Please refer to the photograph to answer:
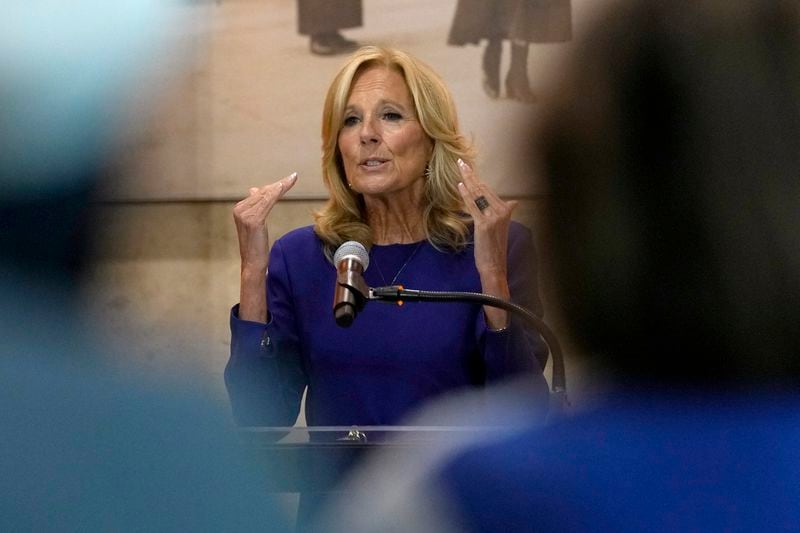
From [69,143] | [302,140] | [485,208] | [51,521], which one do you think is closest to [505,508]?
[51,521]

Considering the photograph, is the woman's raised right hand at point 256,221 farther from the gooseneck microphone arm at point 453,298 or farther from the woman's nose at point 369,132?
the gooseneck microphone arm at point 453,298

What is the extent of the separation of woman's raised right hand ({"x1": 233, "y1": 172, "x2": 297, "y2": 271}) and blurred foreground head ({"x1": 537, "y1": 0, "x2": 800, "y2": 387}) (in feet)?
3.30

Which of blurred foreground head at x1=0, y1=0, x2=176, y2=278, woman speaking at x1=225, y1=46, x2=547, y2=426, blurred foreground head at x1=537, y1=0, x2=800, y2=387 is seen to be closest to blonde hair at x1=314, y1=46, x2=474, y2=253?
woman speaking at x1=225, y1=46, x2=547, y2=426

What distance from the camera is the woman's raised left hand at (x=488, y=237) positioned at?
175 cm

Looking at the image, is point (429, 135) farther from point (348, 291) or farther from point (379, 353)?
point (348, 291)

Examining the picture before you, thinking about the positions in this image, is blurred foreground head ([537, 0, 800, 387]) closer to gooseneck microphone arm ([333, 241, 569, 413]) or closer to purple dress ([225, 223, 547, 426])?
gooseneck microphone arm ([333, 241, 569, 413])

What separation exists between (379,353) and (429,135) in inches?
15.8

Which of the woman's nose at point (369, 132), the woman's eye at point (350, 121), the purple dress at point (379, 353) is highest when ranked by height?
the woman's eye at point (350, 121)

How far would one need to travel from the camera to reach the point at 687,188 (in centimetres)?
80

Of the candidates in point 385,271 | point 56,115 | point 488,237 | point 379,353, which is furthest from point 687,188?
point 385,271

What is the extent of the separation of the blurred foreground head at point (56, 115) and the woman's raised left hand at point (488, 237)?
525mm

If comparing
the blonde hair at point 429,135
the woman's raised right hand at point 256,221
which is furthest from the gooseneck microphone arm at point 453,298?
the blonde hair at point 429,135

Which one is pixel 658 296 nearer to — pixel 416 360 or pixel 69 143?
pixel 69 143

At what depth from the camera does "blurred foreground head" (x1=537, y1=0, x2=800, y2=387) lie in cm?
78
